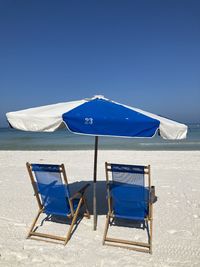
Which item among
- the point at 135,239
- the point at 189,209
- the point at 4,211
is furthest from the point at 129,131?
the point at 4,211

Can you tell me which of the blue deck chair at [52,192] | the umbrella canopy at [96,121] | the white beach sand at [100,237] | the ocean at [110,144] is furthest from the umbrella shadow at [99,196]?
the ocean at [110,144]

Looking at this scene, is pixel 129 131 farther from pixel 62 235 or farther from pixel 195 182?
pixel 195 182

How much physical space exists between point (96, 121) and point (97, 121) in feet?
0.04

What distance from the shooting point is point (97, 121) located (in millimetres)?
3080

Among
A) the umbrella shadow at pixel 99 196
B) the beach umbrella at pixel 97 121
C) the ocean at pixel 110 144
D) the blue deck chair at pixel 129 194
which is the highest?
the beach umbrella at pixel 97 121

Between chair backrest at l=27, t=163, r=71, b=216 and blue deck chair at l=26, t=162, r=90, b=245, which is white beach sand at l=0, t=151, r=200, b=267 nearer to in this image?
blue deck chair at l=26, t=162, r=90, b=245

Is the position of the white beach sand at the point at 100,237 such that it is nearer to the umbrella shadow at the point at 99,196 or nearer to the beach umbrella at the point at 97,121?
the umbrella shadow at the point at 99,196

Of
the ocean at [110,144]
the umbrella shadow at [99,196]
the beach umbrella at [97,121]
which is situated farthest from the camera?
the ocean at [110,144]

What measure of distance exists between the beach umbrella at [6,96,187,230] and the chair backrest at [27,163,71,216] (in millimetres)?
670

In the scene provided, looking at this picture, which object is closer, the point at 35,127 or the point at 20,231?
the point at 35,127

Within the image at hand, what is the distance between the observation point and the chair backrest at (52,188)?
366 centimetres

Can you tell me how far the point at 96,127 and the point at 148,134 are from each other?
633mm

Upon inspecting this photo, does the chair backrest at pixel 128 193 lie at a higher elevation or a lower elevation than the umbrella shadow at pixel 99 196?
higher

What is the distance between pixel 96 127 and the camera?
3064 mm
